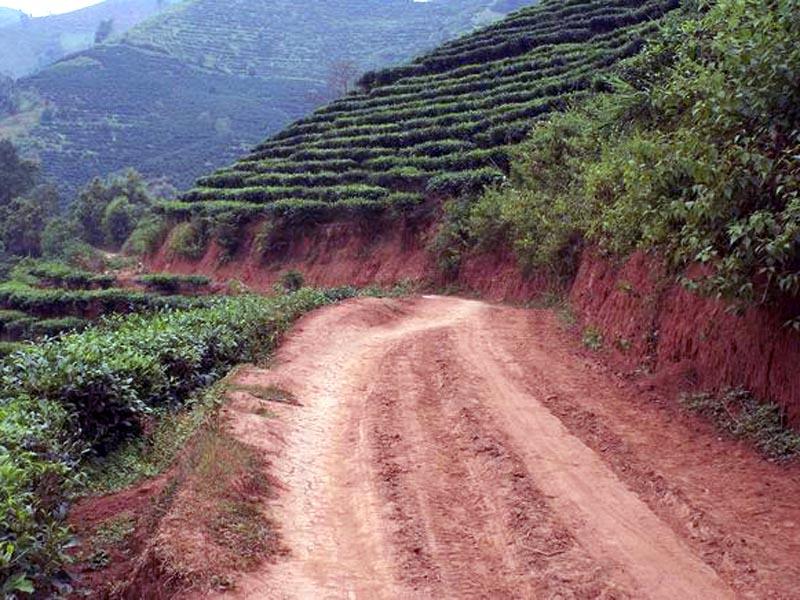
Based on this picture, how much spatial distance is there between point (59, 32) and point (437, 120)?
166m

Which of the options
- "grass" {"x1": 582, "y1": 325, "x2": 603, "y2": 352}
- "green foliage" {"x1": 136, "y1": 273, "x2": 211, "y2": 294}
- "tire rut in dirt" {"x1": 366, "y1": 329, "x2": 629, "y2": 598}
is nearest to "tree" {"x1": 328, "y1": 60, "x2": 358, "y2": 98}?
"green foliage" {"x1": 136, "y1": 273, "x2": 211, "y2": 294}

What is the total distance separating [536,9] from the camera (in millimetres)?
42969

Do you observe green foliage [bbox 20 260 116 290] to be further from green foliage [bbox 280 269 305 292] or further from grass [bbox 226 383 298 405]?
grass [bbox 226 383 298 405]

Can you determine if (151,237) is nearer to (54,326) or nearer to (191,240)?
(191,240)

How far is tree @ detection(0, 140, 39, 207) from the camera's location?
177 ft

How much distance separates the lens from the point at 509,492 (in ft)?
19.9

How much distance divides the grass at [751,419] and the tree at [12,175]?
182 feet

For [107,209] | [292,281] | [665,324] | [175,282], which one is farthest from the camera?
[107,209]

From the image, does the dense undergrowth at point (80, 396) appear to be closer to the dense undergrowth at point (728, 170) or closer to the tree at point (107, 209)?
the dense undergrowth at point (728, 170)

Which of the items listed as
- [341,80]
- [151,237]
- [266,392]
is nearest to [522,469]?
[266,392]

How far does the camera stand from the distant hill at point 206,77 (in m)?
82.2

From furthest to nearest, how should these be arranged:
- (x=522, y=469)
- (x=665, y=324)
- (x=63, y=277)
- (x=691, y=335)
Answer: (x=63, y=277), (x=665, y=324), (x=691, y=335), (x=522, y=469)

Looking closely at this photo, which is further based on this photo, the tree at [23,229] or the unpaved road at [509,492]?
the tree at [23,229]

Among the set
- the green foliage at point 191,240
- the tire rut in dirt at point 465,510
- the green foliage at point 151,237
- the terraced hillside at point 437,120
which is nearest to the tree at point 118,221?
the green foliage at point 151,237
